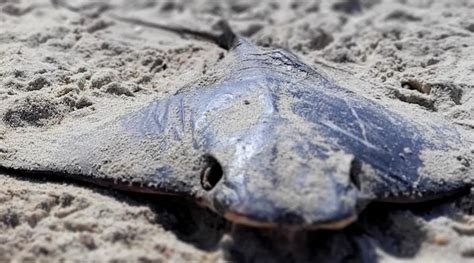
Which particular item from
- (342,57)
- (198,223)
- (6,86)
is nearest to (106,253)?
(198,223)

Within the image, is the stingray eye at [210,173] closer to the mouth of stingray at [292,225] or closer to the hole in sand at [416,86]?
the mouth of stingray at [292,225]

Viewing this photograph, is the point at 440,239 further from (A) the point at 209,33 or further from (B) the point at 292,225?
(A) the point at 209,33

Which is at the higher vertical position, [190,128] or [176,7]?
[190,128]

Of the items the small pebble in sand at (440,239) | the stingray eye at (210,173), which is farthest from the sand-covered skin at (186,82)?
the stingray eye at (210,173)

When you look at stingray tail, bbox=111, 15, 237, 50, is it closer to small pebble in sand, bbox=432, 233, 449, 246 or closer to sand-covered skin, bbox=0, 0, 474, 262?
sand-covered skin, bbox=0, 0, 474, 262

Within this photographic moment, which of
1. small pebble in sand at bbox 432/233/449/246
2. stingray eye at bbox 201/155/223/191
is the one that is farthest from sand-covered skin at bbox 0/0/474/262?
stingray eye at bbox 201/155/223/191

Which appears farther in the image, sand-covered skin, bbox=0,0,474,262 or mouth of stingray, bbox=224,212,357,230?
sand-covered skin, bbox=0,0,474,262

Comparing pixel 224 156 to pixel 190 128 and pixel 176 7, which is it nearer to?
pixel 190 128
